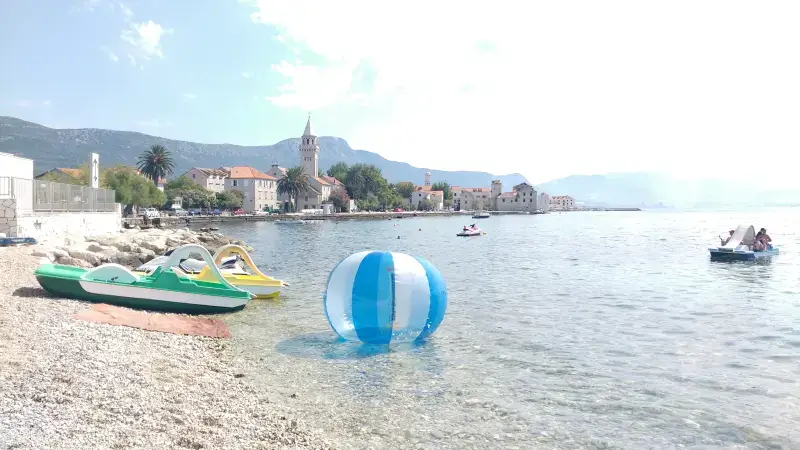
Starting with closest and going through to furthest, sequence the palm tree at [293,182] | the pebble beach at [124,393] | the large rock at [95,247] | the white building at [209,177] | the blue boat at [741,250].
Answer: the pebble beach at [124,393] → the large rock at [95,247] → the blue boat at [741,250] → the white building at [209,177] → the palm tree at [293,182]

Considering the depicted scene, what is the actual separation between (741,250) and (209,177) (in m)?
Result: 123

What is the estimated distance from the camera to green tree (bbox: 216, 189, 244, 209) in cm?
12084

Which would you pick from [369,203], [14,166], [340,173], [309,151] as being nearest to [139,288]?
[14,166]

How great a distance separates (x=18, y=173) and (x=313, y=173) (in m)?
132

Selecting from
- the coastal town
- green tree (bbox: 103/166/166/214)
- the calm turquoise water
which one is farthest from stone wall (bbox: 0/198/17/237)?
the coastal town

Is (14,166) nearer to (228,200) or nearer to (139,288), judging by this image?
(139,288)

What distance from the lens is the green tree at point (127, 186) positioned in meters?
75.9

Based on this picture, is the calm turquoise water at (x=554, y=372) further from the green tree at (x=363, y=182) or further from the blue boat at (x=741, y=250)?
the green tree at (x=363, y=182)

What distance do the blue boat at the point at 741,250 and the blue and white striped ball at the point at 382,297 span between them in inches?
1251

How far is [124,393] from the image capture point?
820 centimetres

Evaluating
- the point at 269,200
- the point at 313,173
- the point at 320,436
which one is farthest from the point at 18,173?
the point at 313,173

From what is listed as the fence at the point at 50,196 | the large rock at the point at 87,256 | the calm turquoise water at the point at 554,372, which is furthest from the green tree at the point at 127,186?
the calm turquoise water at the point at 554,372

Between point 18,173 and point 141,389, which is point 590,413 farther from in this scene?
point 18,173

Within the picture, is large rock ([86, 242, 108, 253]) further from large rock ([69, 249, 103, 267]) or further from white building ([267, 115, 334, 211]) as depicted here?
white building ([267, 115, 334, 211])
